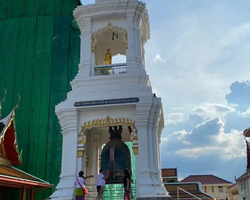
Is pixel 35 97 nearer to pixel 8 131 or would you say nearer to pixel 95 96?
pixel 8 131

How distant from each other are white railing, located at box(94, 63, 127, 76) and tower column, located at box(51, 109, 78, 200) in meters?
1.47

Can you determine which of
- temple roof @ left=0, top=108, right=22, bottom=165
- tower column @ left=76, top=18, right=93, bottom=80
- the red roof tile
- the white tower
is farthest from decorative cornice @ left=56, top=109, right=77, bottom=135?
the red roof tile

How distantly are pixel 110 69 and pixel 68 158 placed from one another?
8.69 ft

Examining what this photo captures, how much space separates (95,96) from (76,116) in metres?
0.68

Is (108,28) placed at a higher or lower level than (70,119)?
higher

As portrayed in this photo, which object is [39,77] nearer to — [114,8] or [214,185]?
[114,8]

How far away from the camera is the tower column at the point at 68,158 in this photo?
7312mm

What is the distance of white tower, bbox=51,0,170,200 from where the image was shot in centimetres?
745

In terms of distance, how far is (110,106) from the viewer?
7.84 m

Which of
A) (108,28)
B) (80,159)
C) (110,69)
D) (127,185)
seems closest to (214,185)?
(110,69)

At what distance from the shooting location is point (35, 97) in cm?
1137

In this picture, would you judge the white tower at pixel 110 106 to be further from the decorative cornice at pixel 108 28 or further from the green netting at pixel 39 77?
the green netting at pixel 39 77

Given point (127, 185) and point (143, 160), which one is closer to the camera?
point (127, 185)

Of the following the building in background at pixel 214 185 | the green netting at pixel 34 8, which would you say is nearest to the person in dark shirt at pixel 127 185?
the green netting at pixel 34 8
